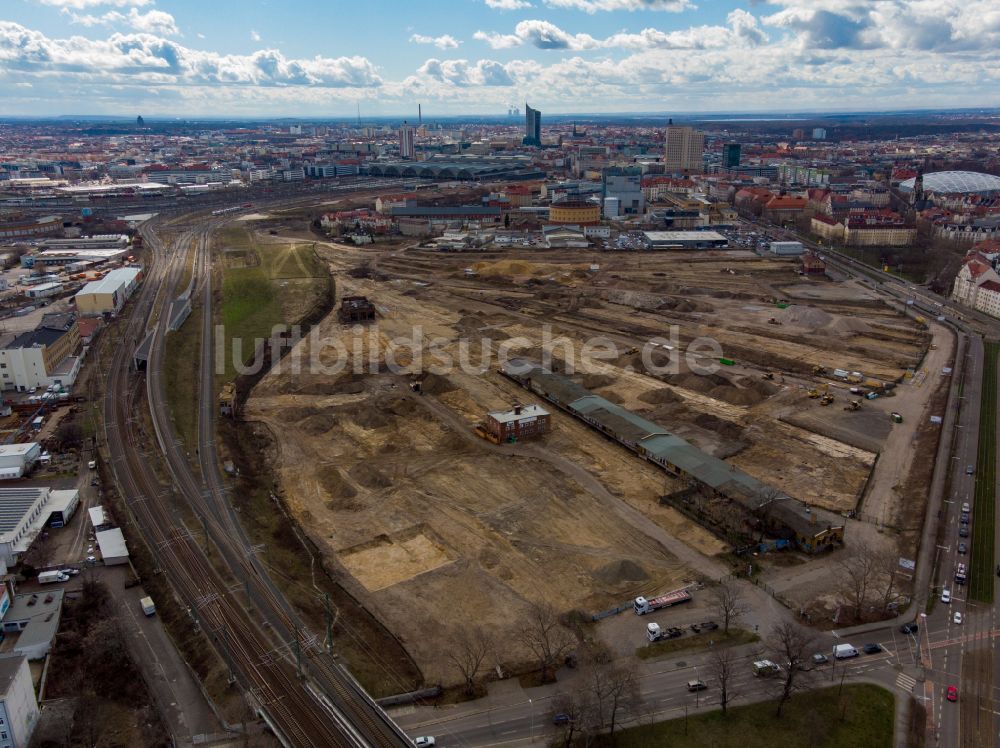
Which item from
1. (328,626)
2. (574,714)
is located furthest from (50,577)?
(574,714)

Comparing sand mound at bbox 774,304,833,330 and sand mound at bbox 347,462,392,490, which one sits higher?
sand mound at bbox 774,304,833,330

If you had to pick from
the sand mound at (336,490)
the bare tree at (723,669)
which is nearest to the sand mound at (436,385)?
the sand mound at (336,490)

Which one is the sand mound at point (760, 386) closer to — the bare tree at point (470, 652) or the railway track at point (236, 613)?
the bare tree at point (470, 652)

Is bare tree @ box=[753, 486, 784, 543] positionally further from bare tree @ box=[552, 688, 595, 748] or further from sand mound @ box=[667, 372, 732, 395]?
sand mound @ box=[667, 372, 732, 395]

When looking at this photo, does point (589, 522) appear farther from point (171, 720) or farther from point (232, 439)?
point (232, 439)

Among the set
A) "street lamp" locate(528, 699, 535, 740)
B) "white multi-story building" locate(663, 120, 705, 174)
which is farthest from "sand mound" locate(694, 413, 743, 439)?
"white multi-story building" locate(663, 120, 705, 174)

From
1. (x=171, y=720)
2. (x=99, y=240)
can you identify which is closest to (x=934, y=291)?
(x=171, y=720)

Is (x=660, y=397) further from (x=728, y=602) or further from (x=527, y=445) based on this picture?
(x=728, y=602)
